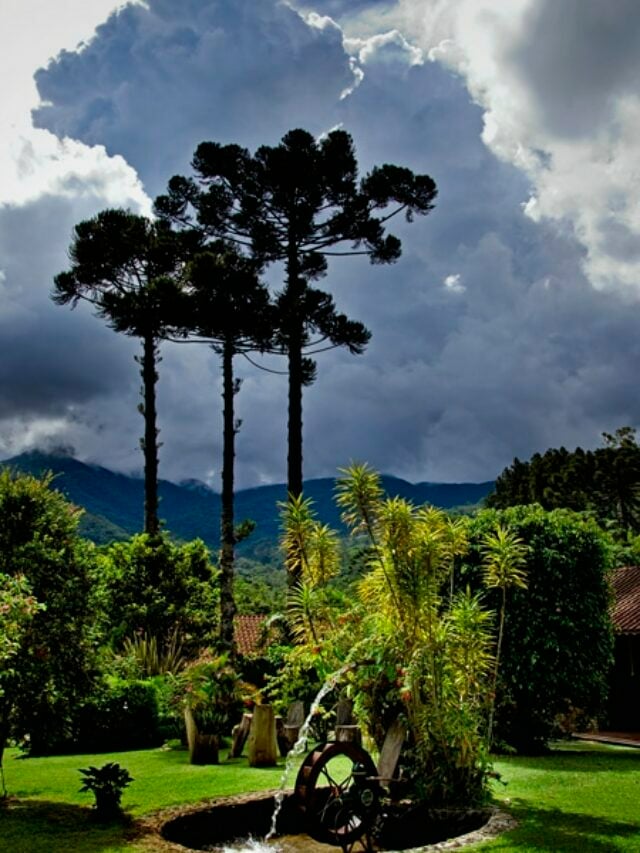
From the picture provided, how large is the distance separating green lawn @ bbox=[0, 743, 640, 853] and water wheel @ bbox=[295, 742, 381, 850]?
1.48 meters

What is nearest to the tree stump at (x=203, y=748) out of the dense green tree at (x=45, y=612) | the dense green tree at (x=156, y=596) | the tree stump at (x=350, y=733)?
the tree stump at (x=350, y=733)

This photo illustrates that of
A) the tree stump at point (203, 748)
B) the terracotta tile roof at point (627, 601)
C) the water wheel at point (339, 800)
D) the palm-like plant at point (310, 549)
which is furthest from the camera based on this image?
the terracotta tile roof at point (627, 601)

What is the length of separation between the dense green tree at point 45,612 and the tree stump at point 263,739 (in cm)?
355

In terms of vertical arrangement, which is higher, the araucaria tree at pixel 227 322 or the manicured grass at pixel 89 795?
the araucaria tree at pixel 227 322

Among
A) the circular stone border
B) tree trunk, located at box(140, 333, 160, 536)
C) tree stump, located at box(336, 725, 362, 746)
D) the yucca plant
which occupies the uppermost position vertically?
tree trunk, located at box(140, 333, 160, 536)

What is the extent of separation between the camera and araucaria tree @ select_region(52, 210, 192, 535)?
2419cm

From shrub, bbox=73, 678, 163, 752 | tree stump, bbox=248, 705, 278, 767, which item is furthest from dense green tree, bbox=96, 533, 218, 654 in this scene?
tree stump, bbox=248, 705, 278, 767

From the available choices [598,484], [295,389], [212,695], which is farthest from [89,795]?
[598,484]

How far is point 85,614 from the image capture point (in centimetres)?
1058

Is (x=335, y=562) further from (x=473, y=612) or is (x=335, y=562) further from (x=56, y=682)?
(x=56, y=682)

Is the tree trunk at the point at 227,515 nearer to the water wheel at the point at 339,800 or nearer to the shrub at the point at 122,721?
the shrub at the point at 122,721

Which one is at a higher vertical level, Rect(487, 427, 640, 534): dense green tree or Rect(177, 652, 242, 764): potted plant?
Rect(487, 427, 640, 534): dense green tree

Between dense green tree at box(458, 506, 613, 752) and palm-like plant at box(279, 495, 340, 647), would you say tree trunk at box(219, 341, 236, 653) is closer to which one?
dense green tree at box(458, 506, 613, 752)

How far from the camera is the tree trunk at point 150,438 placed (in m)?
23.8
